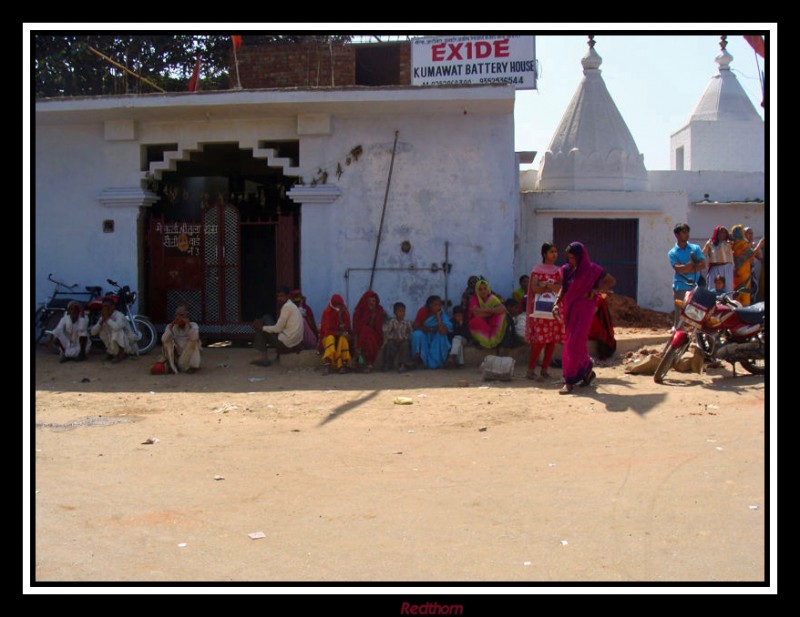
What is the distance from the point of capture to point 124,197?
11781mm

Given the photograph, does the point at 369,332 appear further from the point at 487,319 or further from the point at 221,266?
the point at 221,266

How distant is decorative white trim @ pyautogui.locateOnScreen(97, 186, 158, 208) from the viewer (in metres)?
11.8

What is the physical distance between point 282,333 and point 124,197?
11.2ft

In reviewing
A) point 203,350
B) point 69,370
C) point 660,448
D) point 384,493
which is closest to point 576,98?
point 203,350

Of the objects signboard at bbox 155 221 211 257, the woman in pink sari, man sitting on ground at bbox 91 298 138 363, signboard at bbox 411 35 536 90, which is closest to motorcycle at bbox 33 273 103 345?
man sitting on ground at bbox 91 298 138 363

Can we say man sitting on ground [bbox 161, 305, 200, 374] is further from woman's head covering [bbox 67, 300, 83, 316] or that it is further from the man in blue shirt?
the man in blue shirt

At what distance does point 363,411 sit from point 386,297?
4078mm

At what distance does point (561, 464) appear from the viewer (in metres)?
5.45

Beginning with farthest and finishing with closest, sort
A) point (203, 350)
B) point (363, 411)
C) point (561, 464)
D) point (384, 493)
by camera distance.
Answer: point (203, 350), point (363, 411), point (561, 464), point (384, 493)

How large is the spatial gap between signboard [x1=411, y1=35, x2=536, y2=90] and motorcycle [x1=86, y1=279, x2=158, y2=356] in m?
8.00

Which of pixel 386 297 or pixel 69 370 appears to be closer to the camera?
pixel 69 370

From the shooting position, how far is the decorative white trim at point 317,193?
11.3 m

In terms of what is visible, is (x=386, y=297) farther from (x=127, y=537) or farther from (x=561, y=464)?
(x=127, y=537)

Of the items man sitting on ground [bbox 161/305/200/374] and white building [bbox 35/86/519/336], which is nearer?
man sitting on ground [bbox 161/305/200/374]
